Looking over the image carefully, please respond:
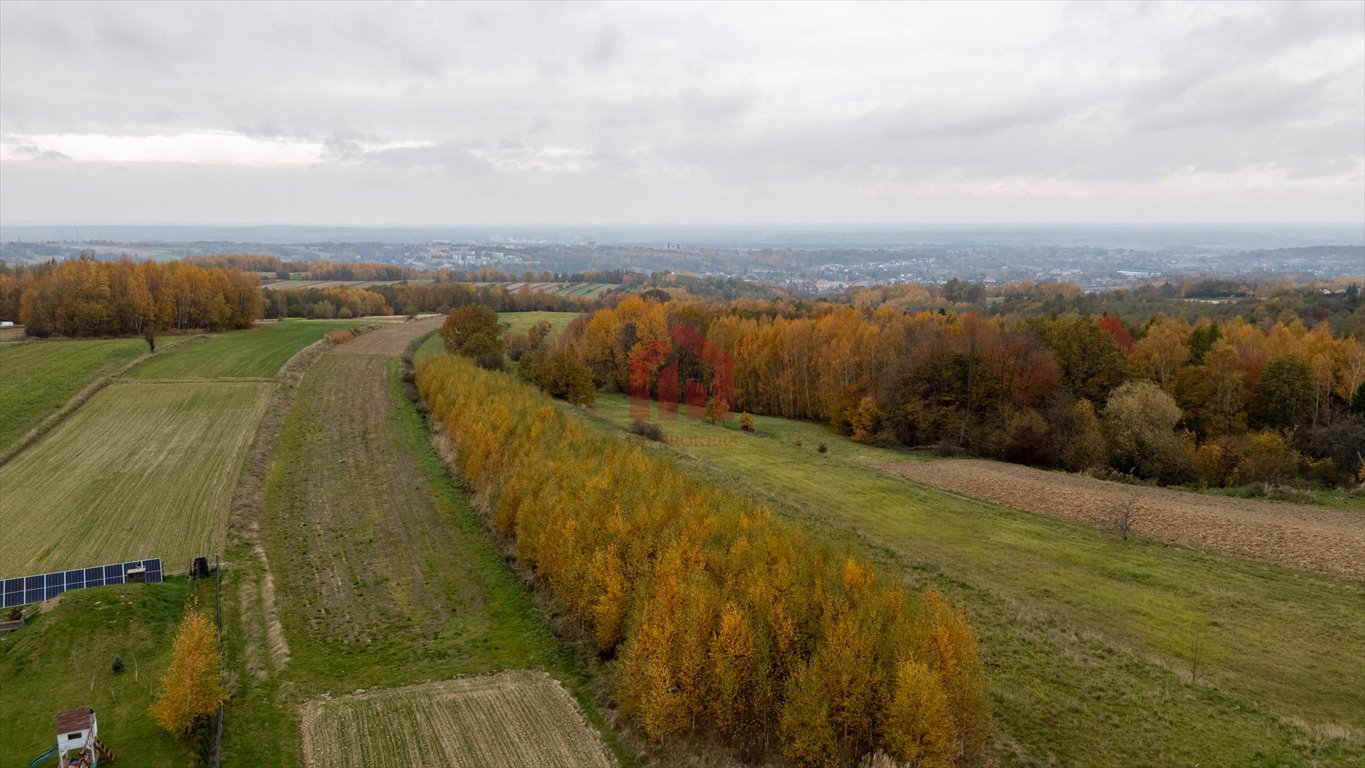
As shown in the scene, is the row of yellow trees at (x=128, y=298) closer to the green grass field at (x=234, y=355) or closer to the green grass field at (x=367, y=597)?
the green grass field at (x=234, y=355)

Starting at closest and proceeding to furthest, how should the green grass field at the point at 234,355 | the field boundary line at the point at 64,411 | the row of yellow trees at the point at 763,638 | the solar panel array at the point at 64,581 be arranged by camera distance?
1. the row of yellow trees at the point at 763,638
2. the solar panel array at the point at 64,581
3. the field boundary line at the point at 64,411
4. the green grass field at the point at 234,355

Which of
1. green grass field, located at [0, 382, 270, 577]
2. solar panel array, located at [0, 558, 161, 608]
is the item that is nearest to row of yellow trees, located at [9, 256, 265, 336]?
green grass field, located at [0, 382, 270, 577]

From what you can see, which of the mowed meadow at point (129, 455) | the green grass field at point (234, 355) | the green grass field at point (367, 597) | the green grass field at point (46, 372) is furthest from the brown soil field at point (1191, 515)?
the green grass field at point (234, 355)

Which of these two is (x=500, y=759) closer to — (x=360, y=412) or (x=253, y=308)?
(x=360, y=412)

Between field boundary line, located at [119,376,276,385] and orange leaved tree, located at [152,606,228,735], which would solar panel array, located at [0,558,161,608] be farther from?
field boundary line, located at [119,376,276,385]

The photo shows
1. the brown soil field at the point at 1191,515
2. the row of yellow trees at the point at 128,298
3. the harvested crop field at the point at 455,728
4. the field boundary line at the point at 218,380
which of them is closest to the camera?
the harvested crop field at the point at 455,728

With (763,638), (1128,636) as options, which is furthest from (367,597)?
(1128,636)
